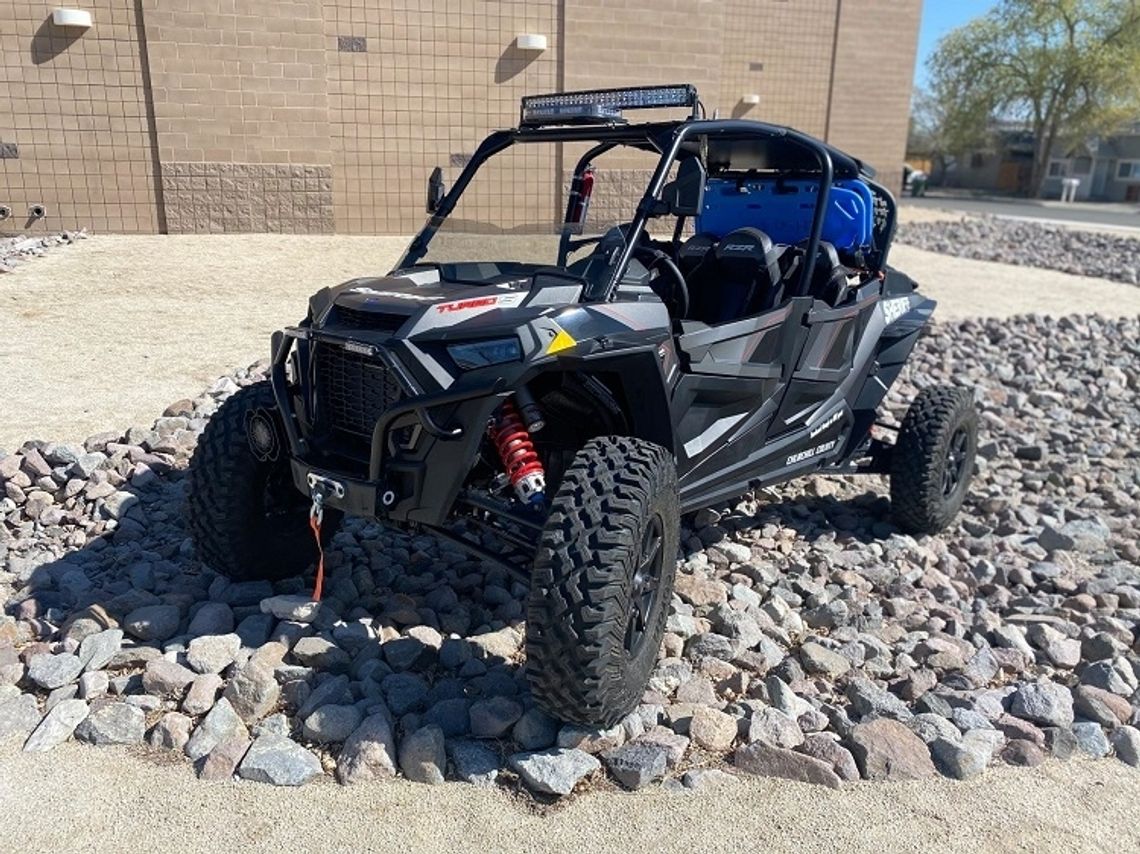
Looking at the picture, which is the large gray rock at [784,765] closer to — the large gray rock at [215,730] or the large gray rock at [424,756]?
the large gray rock at [424,756]

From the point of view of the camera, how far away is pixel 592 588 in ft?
9.41

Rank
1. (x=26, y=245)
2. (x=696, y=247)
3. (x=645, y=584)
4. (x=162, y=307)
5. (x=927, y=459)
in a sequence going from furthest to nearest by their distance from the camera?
(x=26, y=245)
(x=162, y=307)
(x=927, y=459)
(x=696, y=247)
(x=645, y=584)

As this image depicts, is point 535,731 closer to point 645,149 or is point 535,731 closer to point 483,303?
point 483,303

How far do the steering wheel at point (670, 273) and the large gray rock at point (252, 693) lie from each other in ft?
7.46

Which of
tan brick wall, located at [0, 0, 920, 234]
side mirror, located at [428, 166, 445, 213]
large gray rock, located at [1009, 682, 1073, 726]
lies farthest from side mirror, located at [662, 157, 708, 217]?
tan brick wall, located at [0, 0, 920, 234]

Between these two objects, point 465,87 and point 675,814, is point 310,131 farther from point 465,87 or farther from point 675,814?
point 675,814

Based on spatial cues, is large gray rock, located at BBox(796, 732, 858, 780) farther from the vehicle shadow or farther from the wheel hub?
the vehicle shadow

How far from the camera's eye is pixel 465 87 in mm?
12914

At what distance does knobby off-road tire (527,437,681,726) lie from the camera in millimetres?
2859

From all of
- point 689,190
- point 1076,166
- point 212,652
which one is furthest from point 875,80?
point 1076,166

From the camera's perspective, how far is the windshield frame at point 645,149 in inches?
141

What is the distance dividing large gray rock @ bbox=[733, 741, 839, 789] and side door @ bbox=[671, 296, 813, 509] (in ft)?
3.52

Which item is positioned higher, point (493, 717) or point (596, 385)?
point (596, 385)

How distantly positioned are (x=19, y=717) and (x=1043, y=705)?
11.2 feet
